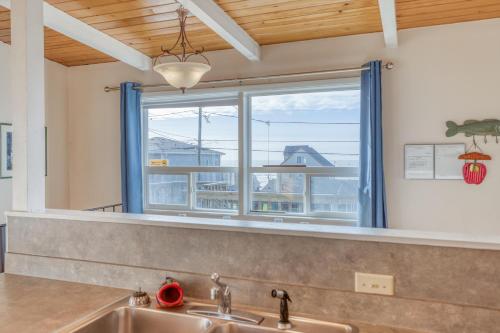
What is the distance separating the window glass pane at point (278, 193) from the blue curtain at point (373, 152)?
75 cm

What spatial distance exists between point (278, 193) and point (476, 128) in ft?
6.50

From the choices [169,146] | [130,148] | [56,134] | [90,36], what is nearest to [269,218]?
[169,146]

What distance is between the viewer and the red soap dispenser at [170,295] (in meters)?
1.39

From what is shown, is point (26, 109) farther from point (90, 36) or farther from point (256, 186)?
point (256, 186)

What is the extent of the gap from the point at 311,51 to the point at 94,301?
125 inches

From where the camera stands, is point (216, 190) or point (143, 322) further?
point (216, 190)

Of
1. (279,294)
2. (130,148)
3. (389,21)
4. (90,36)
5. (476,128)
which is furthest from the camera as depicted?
(130,148)

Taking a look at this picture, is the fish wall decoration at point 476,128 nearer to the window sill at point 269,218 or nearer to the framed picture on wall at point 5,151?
the window sill at point 269,218

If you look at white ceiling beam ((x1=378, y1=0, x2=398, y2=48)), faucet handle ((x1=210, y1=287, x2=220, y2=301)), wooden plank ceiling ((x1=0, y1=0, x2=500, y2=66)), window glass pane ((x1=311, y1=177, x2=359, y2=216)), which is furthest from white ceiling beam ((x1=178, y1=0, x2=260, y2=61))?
faucet handle ((x1=210, y1=287, x2=220, y2=301))

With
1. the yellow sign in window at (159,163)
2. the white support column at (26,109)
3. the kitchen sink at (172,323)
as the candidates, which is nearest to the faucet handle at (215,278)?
the kitchen sink at (172,323)

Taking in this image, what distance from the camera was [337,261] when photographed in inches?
51.9

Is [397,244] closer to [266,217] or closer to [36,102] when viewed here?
[36,102]

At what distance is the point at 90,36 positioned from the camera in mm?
3832

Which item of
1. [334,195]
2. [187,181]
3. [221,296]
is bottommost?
[221,296]
